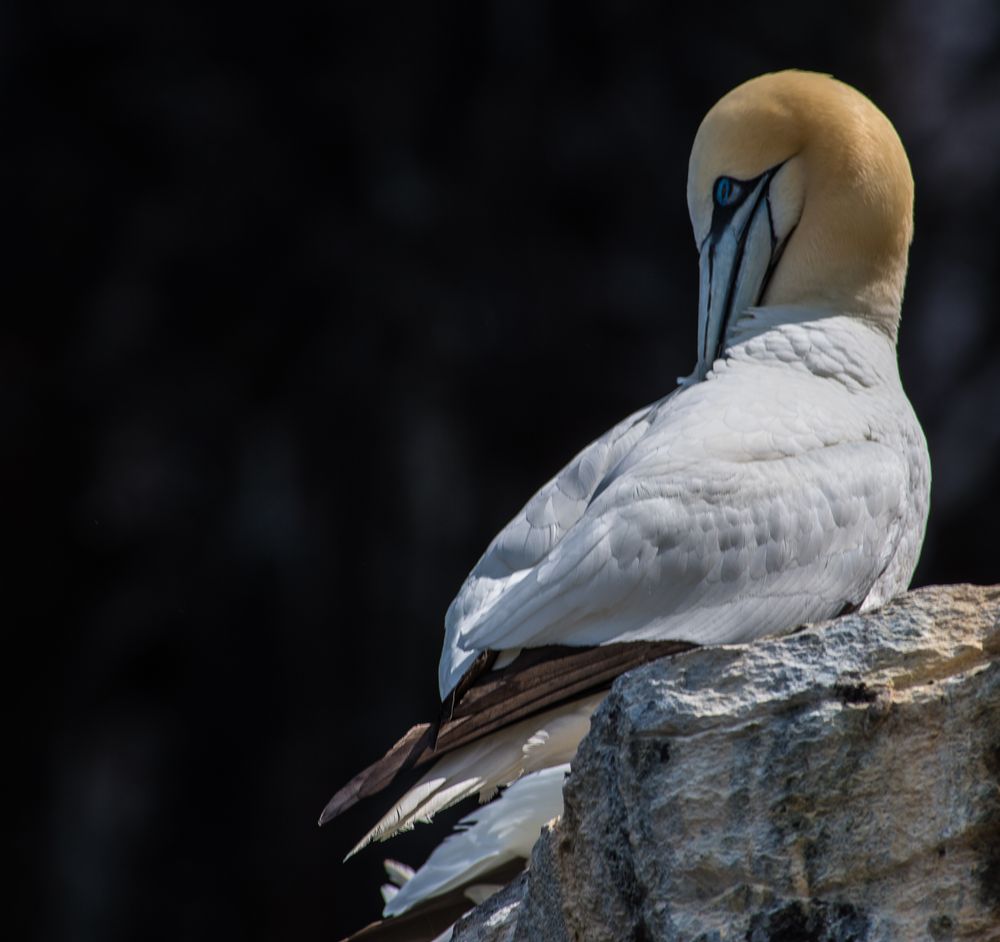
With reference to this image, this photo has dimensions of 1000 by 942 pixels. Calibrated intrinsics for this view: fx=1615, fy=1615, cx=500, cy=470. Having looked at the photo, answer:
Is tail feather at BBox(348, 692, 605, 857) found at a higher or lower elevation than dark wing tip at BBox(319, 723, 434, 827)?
lower

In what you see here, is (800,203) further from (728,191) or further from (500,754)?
(500,754)

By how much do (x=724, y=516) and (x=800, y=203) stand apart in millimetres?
1170

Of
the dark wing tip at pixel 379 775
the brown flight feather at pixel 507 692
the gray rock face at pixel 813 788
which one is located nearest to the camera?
the gray rock face at pixel 813 788

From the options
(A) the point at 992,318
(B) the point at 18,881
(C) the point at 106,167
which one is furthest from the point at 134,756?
(A) the point at 992,318

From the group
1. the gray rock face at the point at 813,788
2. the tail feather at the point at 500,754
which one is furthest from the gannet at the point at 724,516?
the gray rock face at the point at 813,788

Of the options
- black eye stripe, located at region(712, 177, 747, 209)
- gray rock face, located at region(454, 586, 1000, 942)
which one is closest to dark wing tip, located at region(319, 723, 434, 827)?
gray rock face, located at region(454, 586, 1000, 942)

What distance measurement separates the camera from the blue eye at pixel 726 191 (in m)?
3.84

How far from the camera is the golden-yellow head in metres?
3.75

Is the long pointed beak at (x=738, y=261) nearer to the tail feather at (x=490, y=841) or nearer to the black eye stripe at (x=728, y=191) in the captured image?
the black eye stripe at (x=728, y=191)

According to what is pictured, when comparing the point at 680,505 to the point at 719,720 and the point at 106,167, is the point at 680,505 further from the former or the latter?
the point at 106,167

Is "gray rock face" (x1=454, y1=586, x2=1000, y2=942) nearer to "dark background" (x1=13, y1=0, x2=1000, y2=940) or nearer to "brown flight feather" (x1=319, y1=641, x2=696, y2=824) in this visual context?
"brown flight feather" (x1=319, y1=641, x2=696, y2=824)

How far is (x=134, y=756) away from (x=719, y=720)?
4.15 meters

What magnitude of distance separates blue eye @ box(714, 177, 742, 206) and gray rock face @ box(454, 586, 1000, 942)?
6.93 feet

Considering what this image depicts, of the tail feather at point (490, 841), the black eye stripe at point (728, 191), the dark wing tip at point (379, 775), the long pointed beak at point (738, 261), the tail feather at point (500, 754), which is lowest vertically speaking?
the tail feather at point (490, 841)
